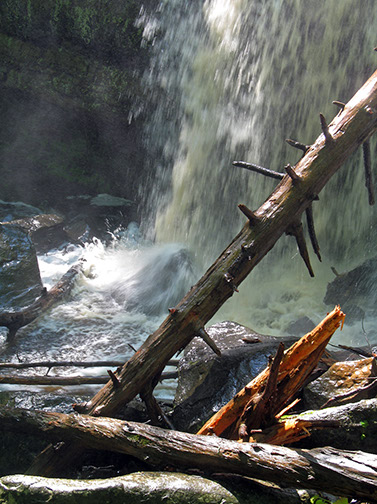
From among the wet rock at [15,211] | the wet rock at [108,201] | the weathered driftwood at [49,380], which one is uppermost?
the wet rock at [108,201]

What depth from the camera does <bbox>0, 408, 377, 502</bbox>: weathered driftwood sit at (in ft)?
6.62

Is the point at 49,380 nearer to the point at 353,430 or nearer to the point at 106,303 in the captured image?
the point at 353,430

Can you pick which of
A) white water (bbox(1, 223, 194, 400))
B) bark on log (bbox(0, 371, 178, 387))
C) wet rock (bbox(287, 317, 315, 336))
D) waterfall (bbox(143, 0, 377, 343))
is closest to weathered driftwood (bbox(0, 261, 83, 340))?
white water (bbox(1, 223, 194, 400))

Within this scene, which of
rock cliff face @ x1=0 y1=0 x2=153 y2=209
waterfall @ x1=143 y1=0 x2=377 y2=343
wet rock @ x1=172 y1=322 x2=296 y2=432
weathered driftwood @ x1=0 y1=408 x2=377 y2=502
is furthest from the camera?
rock cliff face @ x1=0 y1=0 x2=153 y2=209

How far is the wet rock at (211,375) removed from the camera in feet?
11.1

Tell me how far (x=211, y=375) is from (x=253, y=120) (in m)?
7.09

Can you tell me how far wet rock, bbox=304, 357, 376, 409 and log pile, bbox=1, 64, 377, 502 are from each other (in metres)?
0.13

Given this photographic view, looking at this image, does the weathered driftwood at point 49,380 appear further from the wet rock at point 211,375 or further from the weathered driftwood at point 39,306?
the weathered driftwood at point 39,306

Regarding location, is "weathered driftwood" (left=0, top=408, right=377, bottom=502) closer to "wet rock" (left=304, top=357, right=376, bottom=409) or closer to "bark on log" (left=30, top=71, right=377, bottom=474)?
"bark on log" (left=30, top=71, right=377, bottom=474)

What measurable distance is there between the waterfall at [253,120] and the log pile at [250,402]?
405 cm

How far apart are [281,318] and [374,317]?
1.44 metres

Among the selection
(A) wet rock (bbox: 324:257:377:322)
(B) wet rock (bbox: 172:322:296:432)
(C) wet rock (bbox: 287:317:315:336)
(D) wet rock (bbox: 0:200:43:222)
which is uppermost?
(A) wet rock (bbox: 324:257:377:322)

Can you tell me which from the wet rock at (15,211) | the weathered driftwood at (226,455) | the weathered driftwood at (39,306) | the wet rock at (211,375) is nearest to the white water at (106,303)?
the weathered driftwood at (39,306)

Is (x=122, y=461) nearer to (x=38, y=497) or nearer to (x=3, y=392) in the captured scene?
(x=38, y=497)
